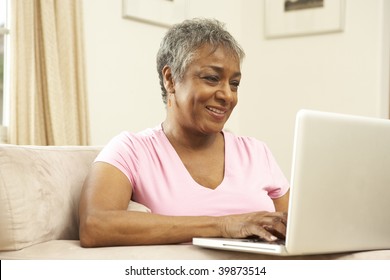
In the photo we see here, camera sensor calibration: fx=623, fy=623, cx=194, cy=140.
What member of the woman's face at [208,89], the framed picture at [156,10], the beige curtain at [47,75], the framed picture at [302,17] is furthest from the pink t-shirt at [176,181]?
the framed picture at [302,17]

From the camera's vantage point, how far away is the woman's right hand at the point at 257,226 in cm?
132

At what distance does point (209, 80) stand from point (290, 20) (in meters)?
2.70

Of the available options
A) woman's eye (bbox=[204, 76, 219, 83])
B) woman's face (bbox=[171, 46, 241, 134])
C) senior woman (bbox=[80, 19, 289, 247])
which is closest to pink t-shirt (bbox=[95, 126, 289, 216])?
senior woman (bbox=[80, 19, 289, 247])

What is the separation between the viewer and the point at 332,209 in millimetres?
1198

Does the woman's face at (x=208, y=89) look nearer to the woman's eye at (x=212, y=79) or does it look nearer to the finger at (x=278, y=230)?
the woman's eye at (x=212, y=79)

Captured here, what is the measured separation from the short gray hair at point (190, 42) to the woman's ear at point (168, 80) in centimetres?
2

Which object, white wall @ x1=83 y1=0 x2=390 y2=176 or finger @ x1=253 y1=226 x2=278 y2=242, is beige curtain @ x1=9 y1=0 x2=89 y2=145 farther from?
finger @ x1=253 y1=226 x2=278 y2=242

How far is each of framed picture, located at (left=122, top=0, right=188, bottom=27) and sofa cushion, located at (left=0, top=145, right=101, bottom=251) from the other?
1.94 metres

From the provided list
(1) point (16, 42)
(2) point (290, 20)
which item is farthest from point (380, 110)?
(1) point (16, 42)

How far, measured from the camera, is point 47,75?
Answer: 2953 mm

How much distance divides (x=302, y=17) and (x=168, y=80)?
8.57 ft

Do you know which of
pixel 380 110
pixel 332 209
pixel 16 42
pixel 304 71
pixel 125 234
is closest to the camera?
pixel 332 209

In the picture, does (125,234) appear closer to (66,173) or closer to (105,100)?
(66,173)

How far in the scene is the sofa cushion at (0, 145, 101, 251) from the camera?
4.78ft
